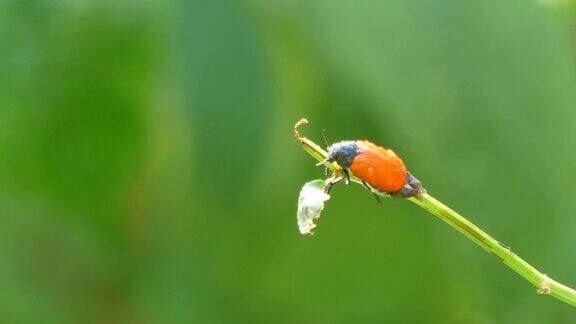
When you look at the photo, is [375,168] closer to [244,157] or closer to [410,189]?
[410,189]

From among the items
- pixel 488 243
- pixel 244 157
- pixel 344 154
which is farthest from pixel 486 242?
pixel 244 157

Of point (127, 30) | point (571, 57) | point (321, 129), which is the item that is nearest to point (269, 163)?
point (321, 129)

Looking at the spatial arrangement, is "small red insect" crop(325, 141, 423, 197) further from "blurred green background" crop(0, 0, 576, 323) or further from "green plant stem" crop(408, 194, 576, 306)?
"blurred green background" crop(0, 0, 576, 323)

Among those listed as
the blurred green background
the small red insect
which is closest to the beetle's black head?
the small red insect

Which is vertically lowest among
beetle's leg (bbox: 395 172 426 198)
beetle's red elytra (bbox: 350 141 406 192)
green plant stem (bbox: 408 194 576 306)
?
green plant stem (bbox: 408 194 576 306)

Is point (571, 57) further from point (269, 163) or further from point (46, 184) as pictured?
point (46, 184)

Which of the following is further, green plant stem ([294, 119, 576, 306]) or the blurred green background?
the blurred green background
